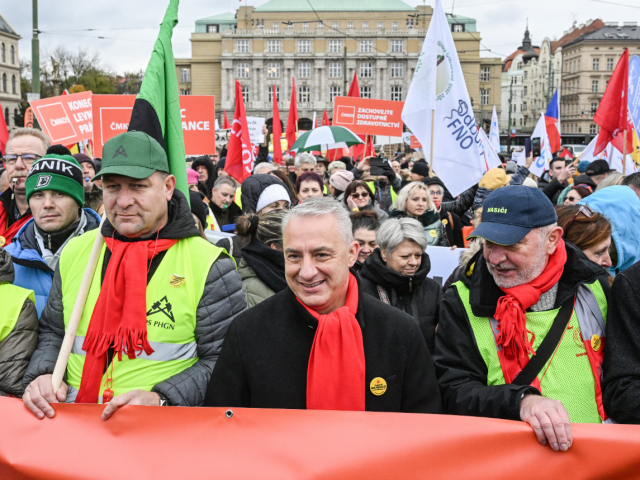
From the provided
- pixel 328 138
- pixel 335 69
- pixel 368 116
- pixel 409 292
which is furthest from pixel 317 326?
pixel 335 69

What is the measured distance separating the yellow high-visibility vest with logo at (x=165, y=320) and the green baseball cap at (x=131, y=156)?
1.11ft

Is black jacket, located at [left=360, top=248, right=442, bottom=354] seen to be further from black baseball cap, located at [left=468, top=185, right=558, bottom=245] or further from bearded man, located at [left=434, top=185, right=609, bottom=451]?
black baseball cap, located at [left=468, top=185, right=558, bottom=245]

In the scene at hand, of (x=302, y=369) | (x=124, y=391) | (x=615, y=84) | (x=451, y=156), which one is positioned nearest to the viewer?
(x=302, y=369)

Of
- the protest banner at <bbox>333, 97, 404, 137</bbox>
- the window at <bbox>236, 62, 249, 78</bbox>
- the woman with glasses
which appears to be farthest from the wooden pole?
the window at <bbox>236, 62, 249, 78</bbox>

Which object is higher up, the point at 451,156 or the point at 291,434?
the point at 451,156

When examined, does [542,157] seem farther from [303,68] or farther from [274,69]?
[303,68]

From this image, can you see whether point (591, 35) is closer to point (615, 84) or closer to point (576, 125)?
point (576, 125)

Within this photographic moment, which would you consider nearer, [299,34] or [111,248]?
[111,248]

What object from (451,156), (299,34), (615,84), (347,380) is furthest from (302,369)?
(299,34)

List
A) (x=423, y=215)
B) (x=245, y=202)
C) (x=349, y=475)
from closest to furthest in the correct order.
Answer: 1. (x=349, y=475)
2. (x=245, y=202)
3. (x=423, y=215)

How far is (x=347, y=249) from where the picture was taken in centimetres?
238

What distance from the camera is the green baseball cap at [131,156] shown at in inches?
97.7

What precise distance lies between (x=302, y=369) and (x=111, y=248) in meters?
0.94

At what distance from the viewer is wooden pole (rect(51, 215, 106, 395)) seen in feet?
7.86
